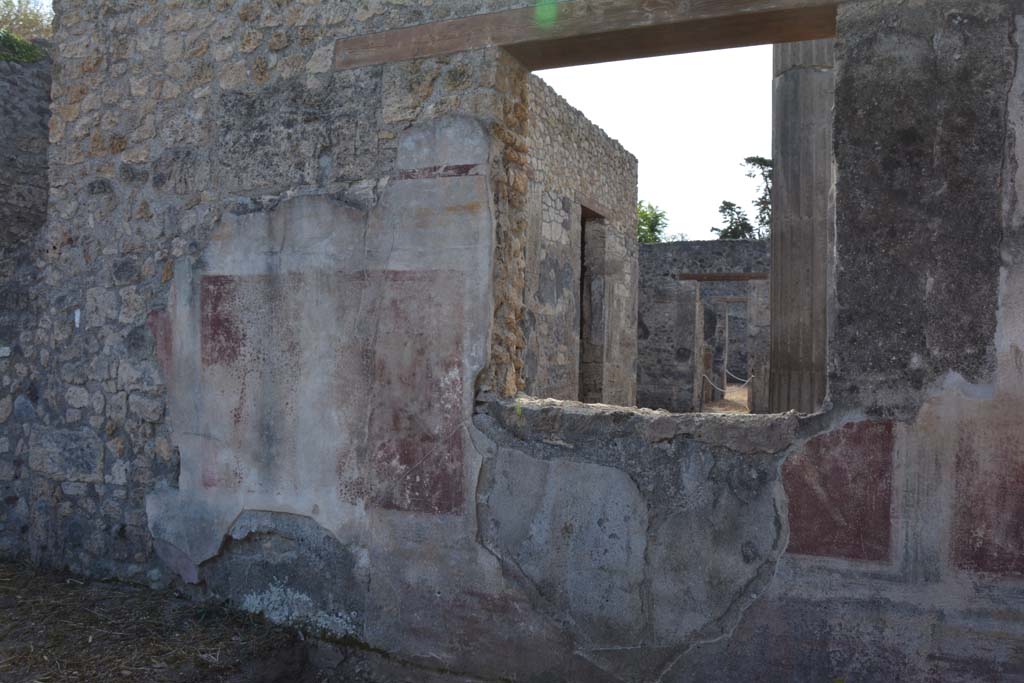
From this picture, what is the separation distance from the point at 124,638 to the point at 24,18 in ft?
29.8

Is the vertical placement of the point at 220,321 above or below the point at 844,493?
above

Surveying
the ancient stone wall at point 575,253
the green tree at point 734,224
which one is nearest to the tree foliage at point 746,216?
the green tree at point 734,224

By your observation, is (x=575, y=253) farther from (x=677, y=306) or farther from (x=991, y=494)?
(x=677, y=306)

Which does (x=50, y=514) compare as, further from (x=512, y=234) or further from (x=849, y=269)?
(x=849, y=269)

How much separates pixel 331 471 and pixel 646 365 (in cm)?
1003

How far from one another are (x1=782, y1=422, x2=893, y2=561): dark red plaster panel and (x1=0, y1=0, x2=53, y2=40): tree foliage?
387 inches

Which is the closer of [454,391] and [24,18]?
[454,391]

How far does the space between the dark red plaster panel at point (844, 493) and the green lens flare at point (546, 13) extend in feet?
5.27

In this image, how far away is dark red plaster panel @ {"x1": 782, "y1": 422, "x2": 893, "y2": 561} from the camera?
8.20ft

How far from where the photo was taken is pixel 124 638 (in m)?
3.29

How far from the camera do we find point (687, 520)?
2693mm

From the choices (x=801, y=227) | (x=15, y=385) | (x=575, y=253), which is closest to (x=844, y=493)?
(x=801, y=227)

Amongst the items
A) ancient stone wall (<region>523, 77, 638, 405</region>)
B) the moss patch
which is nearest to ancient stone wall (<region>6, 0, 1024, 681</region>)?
the moss patch

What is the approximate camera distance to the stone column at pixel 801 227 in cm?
455
